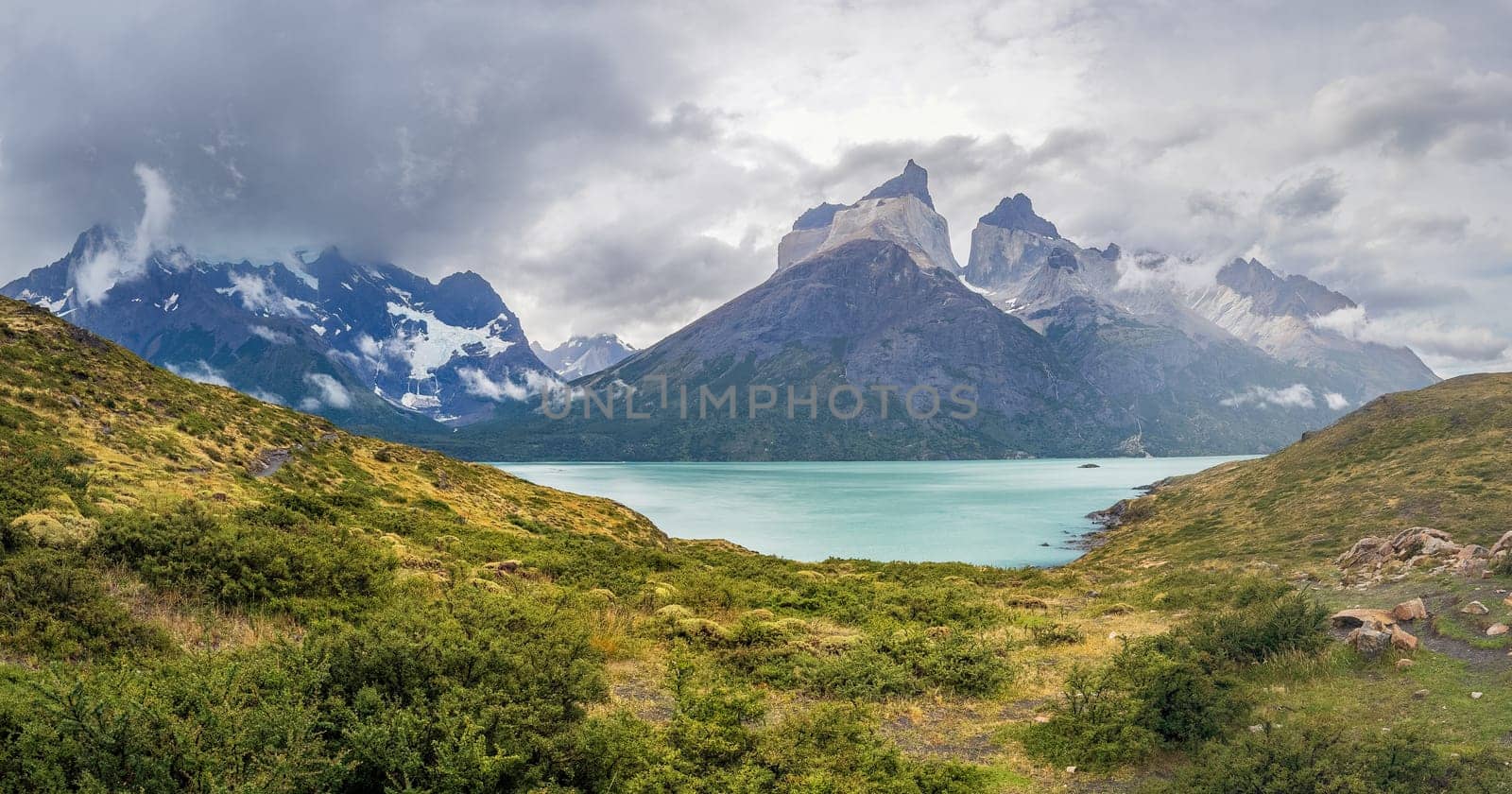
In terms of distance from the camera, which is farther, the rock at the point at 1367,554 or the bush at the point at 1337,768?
the rock at the point at 1367,554

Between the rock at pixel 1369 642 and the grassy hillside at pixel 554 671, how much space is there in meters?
0.74

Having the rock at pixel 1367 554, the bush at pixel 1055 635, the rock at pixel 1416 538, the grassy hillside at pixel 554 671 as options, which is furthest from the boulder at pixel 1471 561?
the bush at pixel 1055 635

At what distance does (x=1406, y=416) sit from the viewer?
5575cm

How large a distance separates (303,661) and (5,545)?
28.1 ft

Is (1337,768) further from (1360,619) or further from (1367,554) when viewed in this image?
(1367,554)

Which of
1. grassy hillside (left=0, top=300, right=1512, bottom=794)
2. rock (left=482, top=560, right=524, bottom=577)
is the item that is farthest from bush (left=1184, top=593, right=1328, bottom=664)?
rock (left=482, top=560, right=524, bottom=577)

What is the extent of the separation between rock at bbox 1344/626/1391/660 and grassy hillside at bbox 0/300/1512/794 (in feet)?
2.43

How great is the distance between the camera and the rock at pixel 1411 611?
54.7 feet

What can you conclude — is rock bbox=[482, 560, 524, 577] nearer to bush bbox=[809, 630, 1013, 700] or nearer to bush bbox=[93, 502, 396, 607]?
bush bbox=[93, 502, 396, 607]

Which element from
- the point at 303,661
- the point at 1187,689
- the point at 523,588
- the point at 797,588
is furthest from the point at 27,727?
the point at 797,588

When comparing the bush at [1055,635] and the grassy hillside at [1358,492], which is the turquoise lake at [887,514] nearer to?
the grassy hillside at [1358,492]

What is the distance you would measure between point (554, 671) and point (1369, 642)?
684 inches

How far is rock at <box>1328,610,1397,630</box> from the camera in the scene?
1595 cm

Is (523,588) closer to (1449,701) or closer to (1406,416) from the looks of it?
(1449,701)
